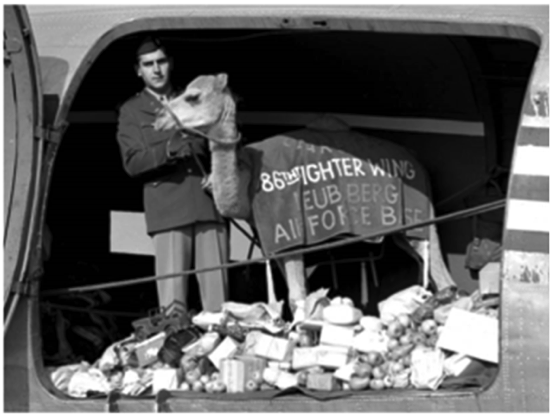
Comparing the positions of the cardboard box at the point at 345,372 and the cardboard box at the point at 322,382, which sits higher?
the cardboard box at the point at 345,372

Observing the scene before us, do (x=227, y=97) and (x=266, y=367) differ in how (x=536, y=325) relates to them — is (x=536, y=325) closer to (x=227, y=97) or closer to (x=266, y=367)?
(x=266, y=367)

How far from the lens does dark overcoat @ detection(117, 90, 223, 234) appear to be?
9.35m

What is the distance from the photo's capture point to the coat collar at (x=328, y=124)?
32.1ft

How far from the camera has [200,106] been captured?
917 centimetres

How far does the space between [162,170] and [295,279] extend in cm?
95

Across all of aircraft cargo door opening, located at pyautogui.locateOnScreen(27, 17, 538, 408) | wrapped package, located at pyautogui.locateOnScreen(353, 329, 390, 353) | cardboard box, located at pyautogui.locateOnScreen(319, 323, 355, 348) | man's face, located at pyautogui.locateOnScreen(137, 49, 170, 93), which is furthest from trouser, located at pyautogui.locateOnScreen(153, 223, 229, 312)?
wrapped package, located at pyautogui.locateOnScreen(353, 329, 390, 353)

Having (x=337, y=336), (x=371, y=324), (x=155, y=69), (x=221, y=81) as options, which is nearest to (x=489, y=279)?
(x=371, y=324)

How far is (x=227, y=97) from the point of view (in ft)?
30.3

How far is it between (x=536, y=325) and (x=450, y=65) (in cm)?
284

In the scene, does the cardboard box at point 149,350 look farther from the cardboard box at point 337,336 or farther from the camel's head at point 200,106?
the camel's head at point 200,106

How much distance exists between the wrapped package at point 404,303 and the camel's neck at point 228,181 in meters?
0.97

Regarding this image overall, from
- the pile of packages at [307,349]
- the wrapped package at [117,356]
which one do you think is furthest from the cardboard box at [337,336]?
the wrapped package at [117,356]

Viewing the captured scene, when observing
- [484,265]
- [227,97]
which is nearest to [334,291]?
[484,265]

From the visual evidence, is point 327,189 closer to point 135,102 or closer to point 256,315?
point 256,315
